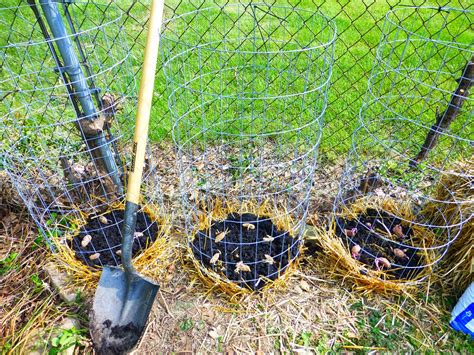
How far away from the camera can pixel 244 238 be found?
2170 millimetres

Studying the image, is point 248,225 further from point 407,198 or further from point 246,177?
point 407,198

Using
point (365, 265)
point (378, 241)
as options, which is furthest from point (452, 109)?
point (365, 265)

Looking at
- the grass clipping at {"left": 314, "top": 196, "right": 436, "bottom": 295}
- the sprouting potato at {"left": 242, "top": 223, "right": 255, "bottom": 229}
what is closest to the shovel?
the sprouting potato at {"left": 242, "top": 223, "right": 255, "bottom": 229}

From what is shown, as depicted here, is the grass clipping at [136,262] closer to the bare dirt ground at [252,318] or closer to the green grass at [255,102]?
the bare dirt ground at [252,318]

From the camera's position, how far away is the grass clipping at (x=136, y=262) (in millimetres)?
1977

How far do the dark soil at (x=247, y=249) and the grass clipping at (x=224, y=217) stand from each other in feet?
0.11

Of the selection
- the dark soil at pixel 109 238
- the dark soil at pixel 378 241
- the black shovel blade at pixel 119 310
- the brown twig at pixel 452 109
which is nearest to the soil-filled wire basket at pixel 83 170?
the dark soil at pixel 109 238

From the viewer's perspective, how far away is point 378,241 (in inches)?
87.9

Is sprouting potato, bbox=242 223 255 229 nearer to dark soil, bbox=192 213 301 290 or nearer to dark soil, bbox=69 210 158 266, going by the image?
dark soil, bbox=192 213 301 290

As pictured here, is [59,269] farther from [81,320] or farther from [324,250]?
[324,250]

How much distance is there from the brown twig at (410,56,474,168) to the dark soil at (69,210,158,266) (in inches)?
67.0

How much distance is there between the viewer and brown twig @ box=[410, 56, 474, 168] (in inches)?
86.0

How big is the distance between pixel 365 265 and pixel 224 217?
0.89 metres

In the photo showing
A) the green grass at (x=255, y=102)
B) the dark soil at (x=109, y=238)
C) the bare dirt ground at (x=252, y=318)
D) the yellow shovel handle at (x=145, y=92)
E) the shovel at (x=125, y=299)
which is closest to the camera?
the yellow shovel handle at (x=145, y=92)
